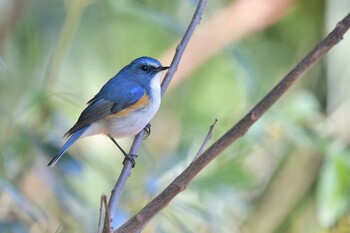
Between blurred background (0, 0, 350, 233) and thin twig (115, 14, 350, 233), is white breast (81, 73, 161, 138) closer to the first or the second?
blurred background (0, 0, 350, 233)

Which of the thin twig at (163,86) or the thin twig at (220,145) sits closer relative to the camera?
the thin twig at (220,145)

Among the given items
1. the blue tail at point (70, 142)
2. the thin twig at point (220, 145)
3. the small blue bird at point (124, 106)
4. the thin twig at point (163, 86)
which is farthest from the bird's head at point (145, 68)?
the thin twig at point (220, 145)

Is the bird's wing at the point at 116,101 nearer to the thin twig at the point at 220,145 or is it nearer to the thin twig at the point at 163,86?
the thin twig at the point at 163,86

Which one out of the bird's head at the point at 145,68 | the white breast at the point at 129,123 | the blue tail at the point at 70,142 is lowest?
the blue tail at the point at 70,142

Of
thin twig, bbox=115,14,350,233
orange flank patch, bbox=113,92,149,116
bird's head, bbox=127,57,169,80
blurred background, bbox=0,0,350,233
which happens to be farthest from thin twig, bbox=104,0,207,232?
bird's head, bbox=127,57,169,80

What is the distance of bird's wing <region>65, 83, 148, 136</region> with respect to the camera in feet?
9.07

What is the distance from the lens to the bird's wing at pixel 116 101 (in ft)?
9.07

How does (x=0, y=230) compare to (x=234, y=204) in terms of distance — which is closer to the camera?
(x=0, y=230)

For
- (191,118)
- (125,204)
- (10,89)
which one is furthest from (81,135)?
(191,118)

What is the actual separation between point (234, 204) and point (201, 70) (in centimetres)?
101

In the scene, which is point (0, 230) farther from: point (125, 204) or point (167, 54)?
point (167, 54)

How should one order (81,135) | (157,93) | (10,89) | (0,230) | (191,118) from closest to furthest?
(0,230), (81,135), (157,93), (10,89), (191,118)

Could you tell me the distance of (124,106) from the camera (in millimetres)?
2838

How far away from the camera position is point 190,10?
3951 millimetres
